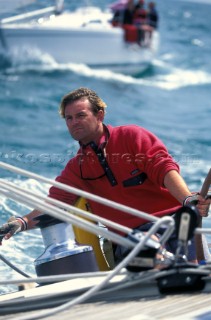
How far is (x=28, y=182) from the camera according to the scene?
7.39 meters

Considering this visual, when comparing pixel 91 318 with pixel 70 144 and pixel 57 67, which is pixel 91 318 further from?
pixel 57 67

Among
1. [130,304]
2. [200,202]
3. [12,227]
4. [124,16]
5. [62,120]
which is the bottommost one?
[62,120]

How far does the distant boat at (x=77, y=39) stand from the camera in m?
15.6

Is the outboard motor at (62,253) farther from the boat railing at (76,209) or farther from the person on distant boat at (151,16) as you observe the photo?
the person on distant boat at (151,16)

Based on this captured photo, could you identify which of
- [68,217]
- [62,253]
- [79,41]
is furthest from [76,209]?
[79,41]

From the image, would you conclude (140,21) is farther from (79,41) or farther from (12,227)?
(12,227)

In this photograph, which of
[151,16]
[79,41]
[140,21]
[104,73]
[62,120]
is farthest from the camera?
[151,16]

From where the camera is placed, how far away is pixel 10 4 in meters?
14.2

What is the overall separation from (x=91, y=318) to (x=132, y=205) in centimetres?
102

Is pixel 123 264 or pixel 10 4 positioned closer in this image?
pixel 123 264

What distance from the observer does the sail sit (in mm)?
14048

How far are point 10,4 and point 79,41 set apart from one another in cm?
240

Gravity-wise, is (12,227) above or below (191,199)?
below

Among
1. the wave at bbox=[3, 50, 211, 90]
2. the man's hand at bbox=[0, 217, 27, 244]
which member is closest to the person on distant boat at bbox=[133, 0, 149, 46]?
the wave at bbox=[3, 50, 211, 90]
